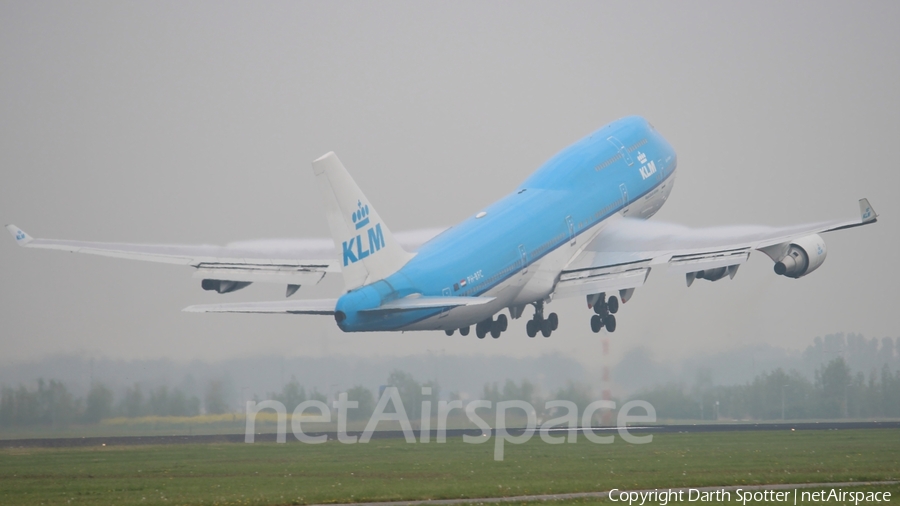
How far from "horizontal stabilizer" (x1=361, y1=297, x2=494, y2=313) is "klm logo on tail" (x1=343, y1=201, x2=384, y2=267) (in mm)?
1777

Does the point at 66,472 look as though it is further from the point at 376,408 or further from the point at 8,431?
the point at 376,408

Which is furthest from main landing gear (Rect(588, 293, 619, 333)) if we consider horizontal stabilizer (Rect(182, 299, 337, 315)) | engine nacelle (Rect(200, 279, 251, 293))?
horizontal stabilizer (Rect(182, 299, 337, 315))

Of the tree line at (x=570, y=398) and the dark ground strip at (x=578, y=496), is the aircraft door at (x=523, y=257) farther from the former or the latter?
the tree line at (x=570, y=398)

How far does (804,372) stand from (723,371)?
5.29 m

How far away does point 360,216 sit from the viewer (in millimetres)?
39844

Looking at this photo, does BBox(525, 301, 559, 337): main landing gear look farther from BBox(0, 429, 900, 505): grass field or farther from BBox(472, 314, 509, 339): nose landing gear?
BBox(0, 429, 900, 505): grass field

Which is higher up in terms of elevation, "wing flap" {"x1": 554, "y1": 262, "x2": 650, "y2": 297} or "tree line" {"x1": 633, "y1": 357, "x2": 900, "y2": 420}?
"wing flap" {"x1": 554, "y1": 262, "x2": 650, "y2": 297}

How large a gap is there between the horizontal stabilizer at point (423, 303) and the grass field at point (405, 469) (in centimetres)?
556

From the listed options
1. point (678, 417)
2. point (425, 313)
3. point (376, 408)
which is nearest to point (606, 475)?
point (425, 313)

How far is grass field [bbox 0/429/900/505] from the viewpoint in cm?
3781

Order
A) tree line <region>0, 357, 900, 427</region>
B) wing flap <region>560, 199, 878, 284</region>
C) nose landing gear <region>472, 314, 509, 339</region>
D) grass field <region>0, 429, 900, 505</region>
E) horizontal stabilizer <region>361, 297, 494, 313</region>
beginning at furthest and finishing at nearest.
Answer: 1. tree line <region>0, 357, 900, 427</region>
2. nose landing gear <region>472, 314, 509, 339</region>
3. wing flap <region>560, 199, 878, 284</region>
4. horizontal stabilizer <region>361, 297, 494, 313</region>
5. grass field <region>0, 429, 900, 505</region>

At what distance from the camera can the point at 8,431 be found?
55.3 metres

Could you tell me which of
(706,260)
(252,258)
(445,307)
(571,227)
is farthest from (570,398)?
(252,258)

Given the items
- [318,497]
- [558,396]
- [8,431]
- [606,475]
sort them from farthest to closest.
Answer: [558,396] < [8,431] < [606,475] < [318,497]
